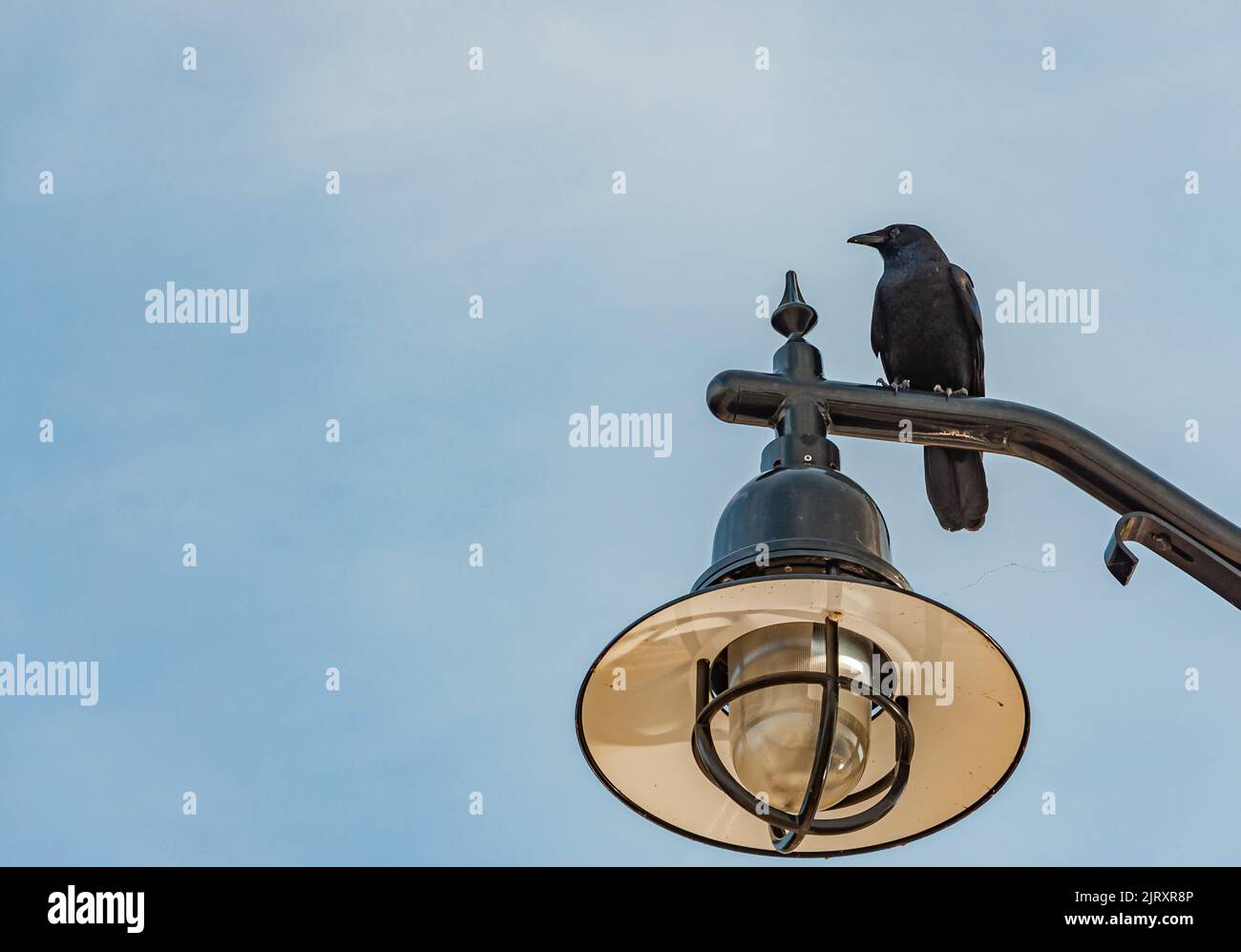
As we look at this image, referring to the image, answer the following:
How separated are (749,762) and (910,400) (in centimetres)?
71

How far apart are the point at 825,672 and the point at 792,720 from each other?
9 centimetres

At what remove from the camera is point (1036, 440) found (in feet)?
8.05

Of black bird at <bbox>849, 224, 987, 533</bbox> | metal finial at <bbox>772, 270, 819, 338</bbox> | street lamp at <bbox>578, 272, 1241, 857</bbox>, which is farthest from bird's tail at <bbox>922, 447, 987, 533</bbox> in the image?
street lamp at <bbox>578, 272, 1241, 857</bbox>

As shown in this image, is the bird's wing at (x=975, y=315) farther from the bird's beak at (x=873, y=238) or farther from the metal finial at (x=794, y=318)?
the metal finial at (x=794, y=318)

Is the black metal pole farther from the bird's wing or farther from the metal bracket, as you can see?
the bird's wing

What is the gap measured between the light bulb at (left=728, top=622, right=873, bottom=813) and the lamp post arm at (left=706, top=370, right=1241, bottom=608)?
42 cm

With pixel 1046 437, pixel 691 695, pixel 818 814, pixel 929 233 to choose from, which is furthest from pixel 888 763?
pixel 929 233

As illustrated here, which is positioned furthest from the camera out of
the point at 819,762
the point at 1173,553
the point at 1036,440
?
the point at 1036,440

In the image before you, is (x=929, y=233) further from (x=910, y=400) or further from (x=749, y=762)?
(x=749, y=762)

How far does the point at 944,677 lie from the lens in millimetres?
2289

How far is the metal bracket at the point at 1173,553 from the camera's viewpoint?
2.23 metres

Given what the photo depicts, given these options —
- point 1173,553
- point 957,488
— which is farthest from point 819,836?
point 957,488

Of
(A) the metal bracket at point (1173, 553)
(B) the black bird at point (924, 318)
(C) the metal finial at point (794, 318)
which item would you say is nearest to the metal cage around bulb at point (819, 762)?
(A) the metal bracket at point (1173, 553)

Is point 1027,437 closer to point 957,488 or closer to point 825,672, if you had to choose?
point 825,672
